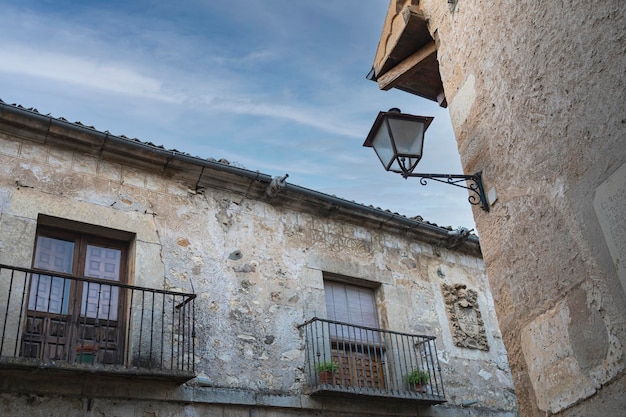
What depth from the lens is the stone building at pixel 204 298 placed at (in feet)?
19.6

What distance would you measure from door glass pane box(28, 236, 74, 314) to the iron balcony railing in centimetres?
271

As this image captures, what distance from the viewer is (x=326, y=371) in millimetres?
7156

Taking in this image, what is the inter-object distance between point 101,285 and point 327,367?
2652mm

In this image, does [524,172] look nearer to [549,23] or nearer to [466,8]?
[549,23]

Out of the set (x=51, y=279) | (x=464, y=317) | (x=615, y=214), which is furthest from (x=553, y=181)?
(x=464, y=317)

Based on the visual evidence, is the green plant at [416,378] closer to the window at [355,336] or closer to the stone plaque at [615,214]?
the window at [355,336]

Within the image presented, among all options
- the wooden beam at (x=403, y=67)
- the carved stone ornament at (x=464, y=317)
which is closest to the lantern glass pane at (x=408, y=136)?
the wooden beam at (x=403, y=67)

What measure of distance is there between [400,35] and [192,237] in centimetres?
353

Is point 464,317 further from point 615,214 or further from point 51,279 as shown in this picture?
point 615,214

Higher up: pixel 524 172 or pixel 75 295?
pixel 75 295

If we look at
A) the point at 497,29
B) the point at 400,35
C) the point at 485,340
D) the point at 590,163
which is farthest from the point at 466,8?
the point at 485,340

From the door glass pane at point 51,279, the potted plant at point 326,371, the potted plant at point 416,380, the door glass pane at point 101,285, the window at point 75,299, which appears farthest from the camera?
the potted plant at point 416,380

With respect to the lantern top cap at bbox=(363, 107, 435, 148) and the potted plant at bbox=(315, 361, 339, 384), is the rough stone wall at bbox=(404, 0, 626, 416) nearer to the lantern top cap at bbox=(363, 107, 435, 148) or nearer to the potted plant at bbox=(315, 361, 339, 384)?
the lantern top cap at bbox=(363, 107, 435, 148)

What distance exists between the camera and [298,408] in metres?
6.88
